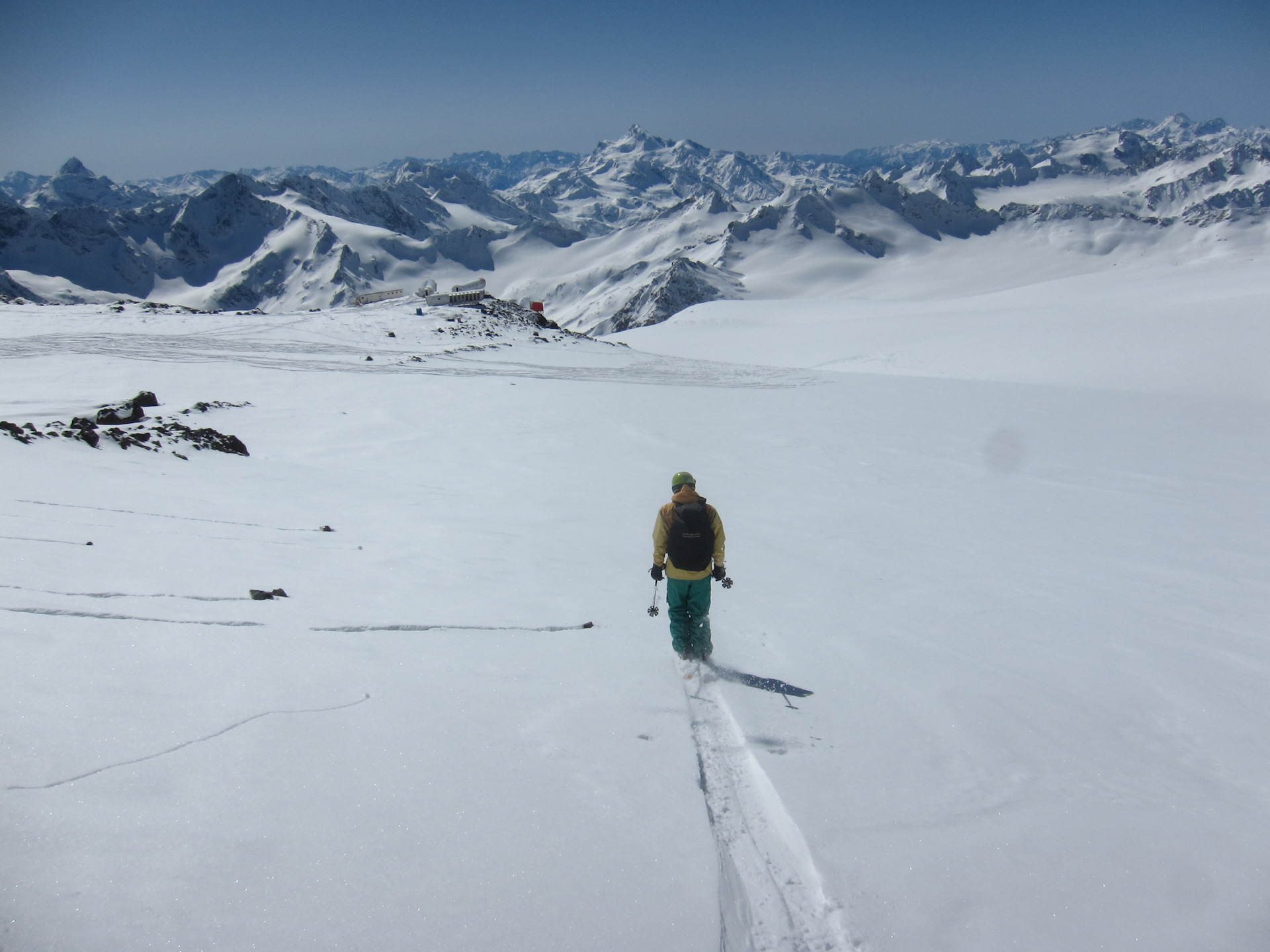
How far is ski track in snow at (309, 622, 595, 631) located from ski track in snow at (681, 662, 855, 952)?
6.91 ft

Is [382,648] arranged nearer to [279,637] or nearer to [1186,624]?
[279,637]

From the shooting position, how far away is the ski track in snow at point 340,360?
91.6ft

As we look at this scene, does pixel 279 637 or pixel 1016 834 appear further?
pixel 279 637

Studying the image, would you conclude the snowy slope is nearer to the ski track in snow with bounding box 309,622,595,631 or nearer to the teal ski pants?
the ski track in snow with bounding box 309,622,595,631

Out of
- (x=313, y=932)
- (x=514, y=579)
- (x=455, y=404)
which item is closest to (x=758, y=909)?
(x=313, y=932)

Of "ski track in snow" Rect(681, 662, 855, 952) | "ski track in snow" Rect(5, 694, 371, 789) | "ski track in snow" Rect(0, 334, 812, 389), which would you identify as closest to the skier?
"ski track in snow" Rect(681, 662, 855, 952)

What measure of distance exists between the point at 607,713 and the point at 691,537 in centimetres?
186

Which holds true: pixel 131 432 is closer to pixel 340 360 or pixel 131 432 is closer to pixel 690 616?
pixel 690 616

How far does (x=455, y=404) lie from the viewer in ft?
76.2

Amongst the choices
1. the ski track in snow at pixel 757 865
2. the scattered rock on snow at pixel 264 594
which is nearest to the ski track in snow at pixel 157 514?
the scattered rock on snow at pixel 264 594

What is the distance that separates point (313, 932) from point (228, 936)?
0.34 meters

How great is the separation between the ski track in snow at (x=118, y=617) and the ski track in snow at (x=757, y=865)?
12.8ft

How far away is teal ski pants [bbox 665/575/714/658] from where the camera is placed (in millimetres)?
6477

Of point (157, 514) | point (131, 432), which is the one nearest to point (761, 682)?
point (157, 514)
